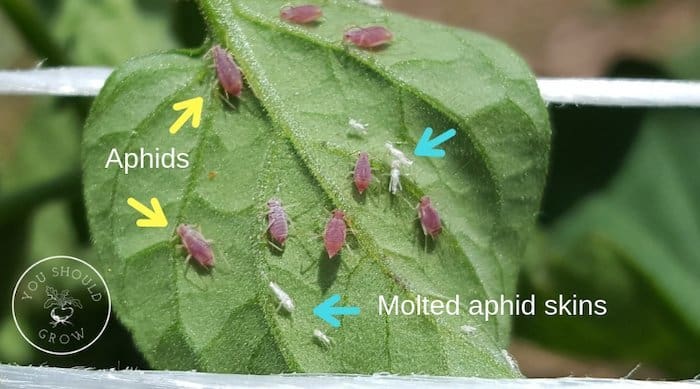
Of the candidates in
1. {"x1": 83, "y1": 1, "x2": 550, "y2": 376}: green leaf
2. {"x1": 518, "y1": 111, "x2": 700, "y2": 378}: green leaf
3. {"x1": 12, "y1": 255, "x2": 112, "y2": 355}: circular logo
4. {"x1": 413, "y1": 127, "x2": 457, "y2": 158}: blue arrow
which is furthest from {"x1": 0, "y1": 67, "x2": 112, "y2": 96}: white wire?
{"x1": 518, "y1": 111, "x2": 700, "y2": 378}: green leaf

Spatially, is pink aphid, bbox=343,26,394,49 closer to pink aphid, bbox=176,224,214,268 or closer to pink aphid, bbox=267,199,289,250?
pink aphid, bbox=267,199,289,250

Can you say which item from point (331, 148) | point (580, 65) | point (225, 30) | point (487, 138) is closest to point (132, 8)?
point (225, 30)

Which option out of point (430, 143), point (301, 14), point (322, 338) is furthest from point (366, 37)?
point (322, 338)

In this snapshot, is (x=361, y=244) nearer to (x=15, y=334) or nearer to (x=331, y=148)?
(x=331, y=148)

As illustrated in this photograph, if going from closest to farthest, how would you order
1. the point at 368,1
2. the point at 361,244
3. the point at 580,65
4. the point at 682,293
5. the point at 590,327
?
the point at 361,244
the point at 368,1
the point at 590,327
the point at 682,293
the point at 580,65

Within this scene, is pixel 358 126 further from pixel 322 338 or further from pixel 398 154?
pixel 322 338

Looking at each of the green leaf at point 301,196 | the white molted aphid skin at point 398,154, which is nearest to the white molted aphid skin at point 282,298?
the green leaf at point 301,196
